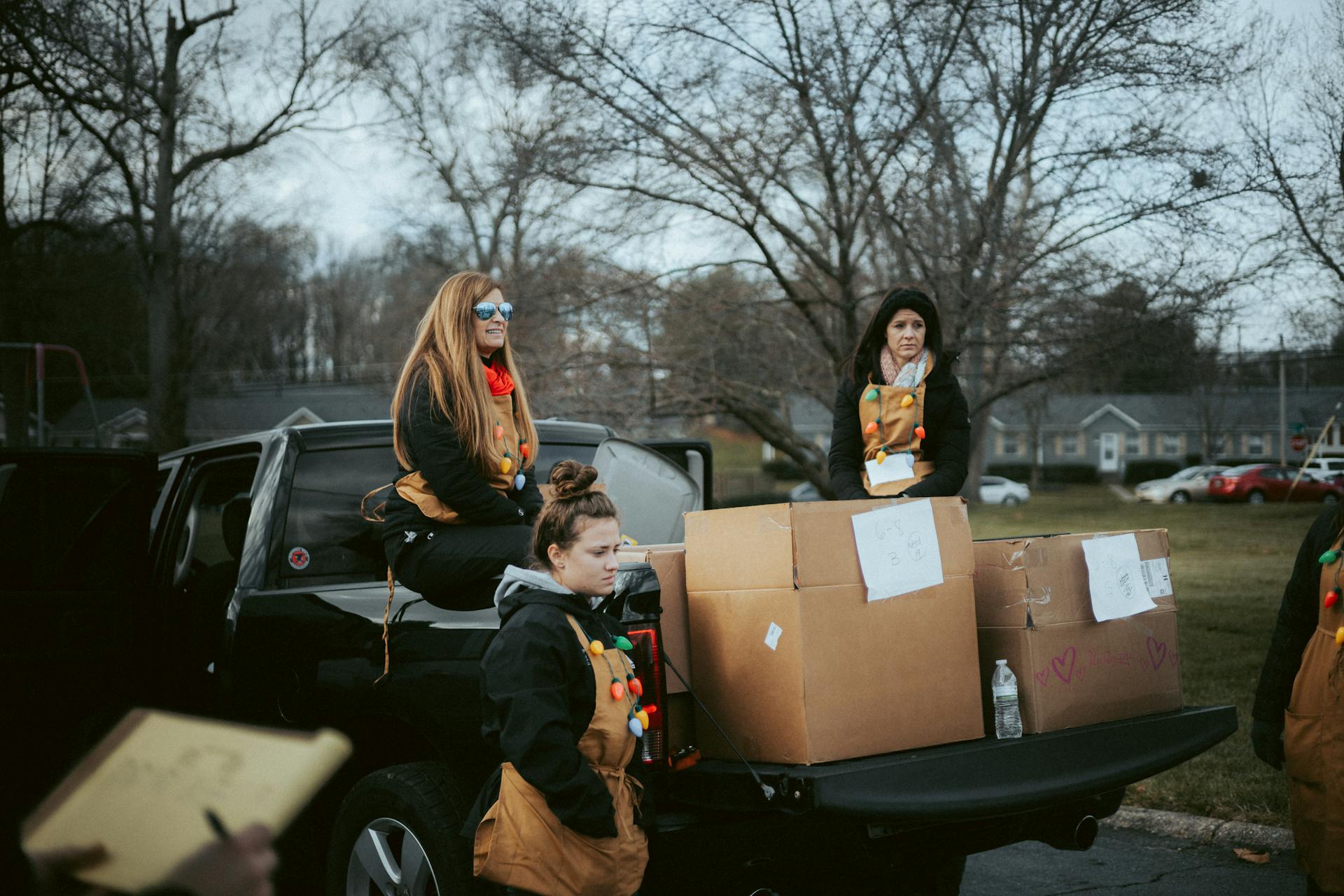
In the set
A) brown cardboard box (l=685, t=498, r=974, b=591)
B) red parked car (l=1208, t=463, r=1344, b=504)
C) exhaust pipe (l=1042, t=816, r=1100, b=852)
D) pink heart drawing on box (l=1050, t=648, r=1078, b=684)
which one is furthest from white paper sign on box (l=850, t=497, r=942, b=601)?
red parked car (l=1208, t=463, r=1344, b=504)

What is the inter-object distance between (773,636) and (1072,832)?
4.16 ft

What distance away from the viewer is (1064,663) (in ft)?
10.9

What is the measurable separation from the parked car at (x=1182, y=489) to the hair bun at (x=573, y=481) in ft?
159

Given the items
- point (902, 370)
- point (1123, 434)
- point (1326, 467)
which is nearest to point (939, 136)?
point (902, 370)

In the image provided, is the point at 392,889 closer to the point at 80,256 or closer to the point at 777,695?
the point at 777,695

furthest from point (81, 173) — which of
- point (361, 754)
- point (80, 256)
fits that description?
point (361, 754)

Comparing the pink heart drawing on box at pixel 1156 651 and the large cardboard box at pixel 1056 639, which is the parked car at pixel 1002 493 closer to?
the pink heart drawing on box at pixel 1156 651

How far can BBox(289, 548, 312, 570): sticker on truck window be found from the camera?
411 cm

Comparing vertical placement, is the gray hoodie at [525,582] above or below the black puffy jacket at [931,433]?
below

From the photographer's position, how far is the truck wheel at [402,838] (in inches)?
120

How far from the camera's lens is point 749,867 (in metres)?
2.90

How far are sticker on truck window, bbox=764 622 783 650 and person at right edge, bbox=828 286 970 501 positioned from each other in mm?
1405

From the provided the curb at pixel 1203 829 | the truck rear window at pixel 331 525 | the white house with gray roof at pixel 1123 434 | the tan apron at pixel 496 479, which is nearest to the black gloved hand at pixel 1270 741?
the curb at pixel 1203 829

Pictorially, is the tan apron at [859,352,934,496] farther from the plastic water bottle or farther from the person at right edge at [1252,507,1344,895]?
the person at right edge at [1252,507,1344,895]
